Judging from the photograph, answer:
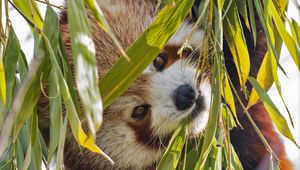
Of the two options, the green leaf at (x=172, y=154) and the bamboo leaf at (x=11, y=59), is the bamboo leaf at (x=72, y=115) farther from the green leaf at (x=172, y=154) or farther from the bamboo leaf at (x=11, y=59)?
the green leaf at (x=172, y=154)

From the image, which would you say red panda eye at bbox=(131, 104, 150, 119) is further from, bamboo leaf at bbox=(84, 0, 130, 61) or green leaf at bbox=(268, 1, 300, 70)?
bamboo leaf at bbox=(84, 0, 130, 61)

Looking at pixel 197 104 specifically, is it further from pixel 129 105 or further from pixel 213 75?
pixel 213 75

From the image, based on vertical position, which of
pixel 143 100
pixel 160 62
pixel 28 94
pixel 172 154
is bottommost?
pixel 172 154

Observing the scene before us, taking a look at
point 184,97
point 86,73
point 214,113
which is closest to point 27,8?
point 86,73

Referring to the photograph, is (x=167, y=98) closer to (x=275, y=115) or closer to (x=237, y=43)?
(x=237, y=43)

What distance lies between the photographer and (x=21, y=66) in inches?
76.6

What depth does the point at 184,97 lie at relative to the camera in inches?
90.5

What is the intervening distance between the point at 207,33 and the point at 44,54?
0.45 m

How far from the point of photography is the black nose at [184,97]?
2.30 metres

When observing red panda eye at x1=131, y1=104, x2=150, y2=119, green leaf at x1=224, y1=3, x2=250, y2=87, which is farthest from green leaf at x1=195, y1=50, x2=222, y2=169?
red panda eye at x1=131, y1=104, x2=150, y2=119

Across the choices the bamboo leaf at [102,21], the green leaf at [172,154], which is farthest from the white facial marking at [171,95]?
the bamboo leaf at [102,21]

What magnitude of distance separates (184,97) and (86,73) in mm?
879

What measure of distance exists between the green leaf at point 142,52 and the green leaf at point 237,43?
0.22 metres

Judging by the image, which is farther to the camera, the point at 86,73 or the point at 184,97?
the point at 184,97
